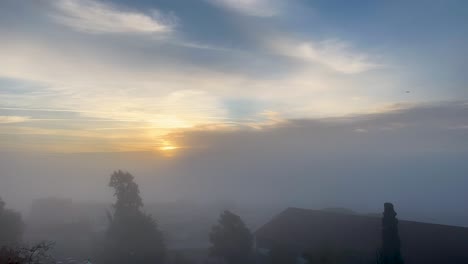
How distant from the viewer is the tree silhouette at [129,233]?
40219mm

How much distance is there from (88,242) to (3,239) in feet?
39.2

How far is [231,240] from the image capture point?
38531mm

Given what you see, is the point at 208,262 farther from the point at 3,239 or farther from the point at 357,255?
the point at 3,239

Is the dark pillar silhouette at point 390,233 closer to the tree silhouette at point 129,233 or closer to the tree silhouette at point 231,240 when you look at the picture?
the tree silhouette at point 231,240

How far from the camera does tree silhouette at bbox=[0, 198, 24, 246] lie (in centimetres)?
A: 4500

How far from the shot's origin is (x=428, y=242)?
3438 cm

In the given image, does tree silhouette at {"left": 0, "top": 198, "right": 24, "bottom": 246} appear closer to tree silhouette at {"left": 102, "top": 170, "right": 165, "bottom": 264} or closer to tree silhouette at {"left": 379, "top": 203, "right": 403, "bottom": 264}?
tree silhouette at {"left": 102, "top": 170, "right": 165, "bottom": 264}

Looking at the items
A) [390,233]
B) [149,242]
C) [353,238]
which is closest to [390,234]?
[390,233]

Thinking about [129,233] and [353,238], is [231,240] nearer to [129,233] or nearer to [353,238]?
[129,233]

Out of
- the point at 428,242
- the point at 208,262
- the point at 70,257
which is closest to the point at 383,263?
the point at 428,242

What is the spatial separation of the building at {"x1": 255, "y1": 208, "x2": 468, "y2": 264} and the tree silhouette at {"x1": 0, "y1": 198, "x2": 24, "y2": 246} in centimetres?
3355

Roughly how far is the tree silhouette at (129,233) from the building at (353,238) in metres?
13.9

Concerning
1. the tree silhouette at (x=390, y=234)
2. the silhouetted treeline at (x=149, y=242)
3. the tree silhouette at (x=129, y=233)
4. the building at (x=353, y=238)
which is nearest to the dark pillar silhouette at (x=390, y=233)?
the tree silhouette at (x=390, y=234)

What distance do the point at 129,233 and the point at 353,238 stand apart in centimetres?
2649
